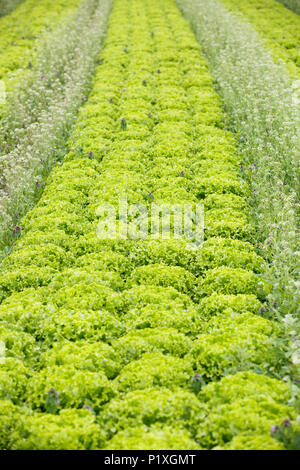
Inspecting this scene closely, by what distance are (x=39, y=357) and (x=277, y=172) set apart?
6.13 meters

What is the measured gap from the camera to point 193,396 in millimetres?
4828

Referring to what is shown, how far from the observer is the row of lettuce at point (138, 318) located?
4.55 m

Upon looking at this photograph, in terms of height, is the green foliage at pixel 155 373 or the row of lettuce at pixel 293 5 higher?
the row of lettuce at pixel 293 5

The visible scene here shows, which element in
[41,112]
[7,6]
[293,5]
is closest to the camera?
[41,112]

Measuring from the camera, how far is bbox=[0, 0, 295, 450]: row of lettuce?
4551mm

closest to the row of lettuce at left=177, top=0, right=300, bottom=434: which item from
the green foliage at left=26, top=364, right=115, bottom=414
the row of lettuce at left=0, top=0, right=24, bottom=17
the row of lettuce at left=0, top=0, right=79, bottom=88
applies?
the green foliage at left=26, top=364, right=115, bottom=414

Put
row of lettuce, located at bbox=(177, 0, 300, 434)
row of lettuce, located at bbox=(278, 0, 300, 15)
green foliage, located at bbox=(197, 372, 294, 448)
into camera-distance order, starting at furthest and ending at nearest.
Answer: row of lettuce, located at bbox=(278, 0, 300, 15)
row of lettuce, located at bbox=(177, 0, 300, 434)
green foliage, located at bbox=(197, 372, 294, 448)

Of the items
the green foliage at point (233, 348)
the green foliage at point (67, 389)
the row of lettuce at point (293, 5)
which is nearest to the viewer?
the green foliage at point (67, 389)

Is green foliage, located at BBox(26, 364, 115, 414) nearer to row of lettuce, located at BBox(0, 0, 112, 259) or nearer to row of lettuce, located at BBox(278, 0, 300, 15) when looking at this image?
row of lettuce, located at BBox(0, 0, 112, 259)

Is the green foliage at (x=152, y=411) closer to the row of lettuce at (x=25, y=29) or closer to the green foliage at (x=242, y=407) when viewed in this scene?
the green foliage at (x=242, y=407)

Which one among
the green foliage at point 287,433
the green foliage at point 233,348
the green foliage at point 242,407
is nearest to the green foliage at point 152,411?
the green foliage at point 242,407

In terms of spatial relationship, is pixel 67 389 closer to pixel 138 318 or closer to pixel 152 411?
pixel 152 411

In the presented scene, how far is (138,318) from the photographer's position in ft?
19.9

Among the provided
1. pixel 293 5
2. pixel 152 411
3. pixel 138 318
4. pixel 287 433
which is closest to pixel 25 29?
pixel 293 5
